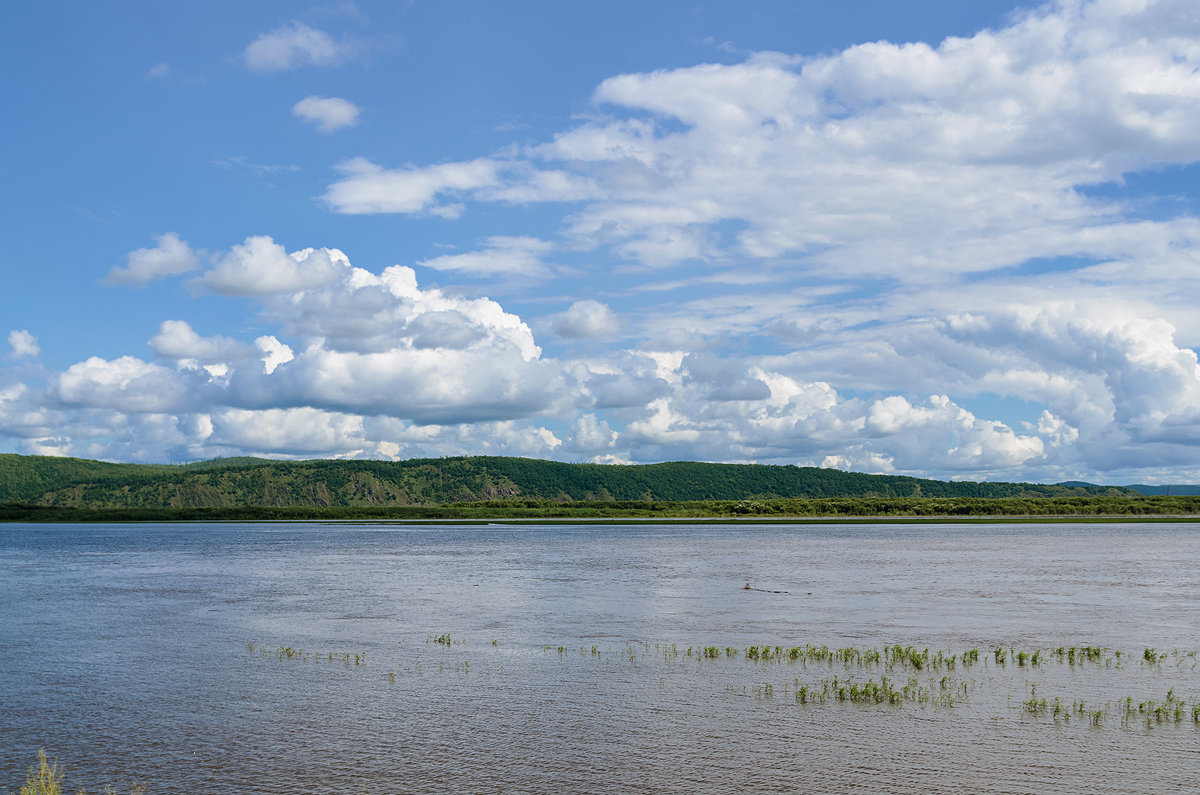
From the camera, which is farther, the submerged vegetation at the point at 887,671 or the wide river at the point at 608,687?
the submerged vegetation at the point at 887,671

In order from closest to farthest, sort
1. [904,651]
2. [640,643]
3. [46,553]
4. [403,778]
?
1. [403,778]
2. [904,651]
3. [640,643]
4. [46,553]

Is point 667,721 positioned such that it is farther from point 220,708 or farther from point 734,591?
point 734,591

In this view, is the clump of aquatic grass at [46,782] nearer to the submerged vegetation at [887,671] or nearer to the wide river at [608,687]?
the wide river at [608,687]

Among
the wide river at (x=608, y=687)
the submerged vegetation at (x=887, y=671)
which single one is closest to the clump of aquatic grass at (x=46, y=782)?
the wide river at (x=608, y=687)

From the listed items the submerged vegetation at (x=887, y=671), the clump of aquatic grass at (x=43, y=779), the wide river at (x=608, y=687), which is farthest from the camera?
the submerged vegetation at (x=887, y=671)

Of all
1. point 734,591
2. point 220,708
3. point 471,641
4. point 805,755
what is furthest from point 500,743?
point 734,591

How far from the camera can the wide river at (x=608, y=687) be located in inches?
754

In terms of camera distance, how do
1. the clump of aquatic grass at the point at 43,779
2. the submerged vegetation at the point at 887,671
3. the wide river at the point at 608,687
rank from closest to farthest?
the clump of aquatic grass at the point at 43,779 < the wide river at the point at 608,687 < the submerged vegetation at the point at 887,671

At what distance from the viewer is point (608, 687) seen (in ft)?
88.9

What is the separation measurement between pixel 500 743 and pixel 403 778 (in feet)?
10.3

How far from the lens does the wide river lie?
19.2m

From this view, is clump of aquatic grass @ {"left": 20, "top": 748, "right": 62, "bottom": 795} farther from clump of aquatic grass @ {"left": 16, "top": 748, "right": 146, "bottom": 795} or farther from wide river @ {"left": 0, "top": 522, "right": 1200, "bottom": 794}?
wide river @ {"left": 0, "top": 522, "right": 1200, "bottom": 794}

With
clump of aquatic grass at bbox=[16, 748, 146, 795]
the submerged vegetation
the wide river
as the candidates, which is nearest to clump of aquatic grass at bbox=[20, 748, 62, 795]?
clump of aquatic grass at bbox=[16, 748, 146, 795]

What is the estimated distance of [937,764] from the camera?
19.3m
